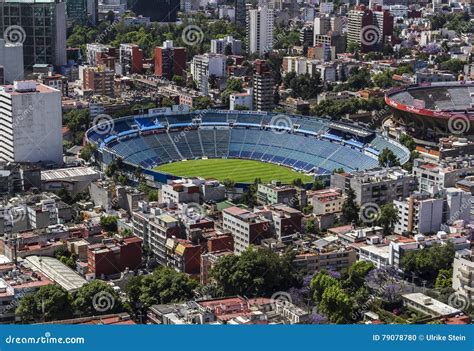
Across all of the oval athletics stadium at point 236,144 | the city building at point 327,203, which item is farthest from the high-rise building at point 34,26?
the city building at point 327,203

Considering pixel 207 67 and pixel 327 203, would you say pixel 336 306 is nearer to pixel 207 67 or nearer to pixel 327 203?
pixel 327 203

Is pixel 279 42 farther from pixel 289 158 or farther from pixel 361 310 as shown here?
pixel 361 310

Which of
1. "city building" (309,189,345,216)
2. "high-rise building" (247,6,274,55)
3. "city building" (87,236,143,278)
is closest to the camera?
"city building" (87,236,143,278)

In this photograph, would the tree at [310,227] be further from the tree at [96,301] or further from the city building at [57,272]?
the tree at [96,301]

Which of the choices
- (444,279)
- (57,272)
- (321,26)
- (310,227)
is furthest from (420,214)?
(321,26)

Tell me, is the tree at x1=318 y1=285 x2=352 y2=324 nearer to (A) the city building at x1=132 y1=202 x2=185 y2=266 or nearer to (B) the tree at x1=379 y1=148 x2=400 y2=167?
(A) the city building at x1=132 y1=202 x2=185 y2=266

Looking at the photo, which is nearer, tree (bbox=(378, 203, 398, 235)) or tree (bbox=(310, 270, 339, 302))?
tree (bbox=(310, 270, 339, 302))

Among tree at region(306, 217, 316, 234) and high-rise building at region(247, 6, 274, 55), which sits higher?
high-rise building at region(247, 6, 274, 55)

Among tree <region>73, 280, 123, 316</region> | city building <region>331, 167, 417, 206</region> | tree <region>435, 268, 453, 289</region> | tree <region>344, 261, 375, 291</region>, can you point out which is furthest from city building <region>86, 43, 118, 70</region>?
tree <region>73, 280, 123, 316</region>
